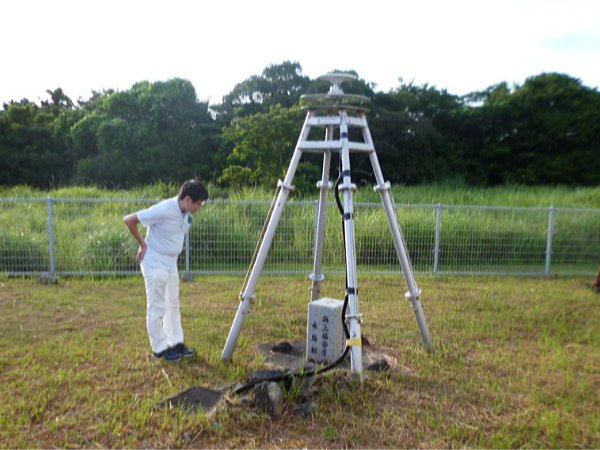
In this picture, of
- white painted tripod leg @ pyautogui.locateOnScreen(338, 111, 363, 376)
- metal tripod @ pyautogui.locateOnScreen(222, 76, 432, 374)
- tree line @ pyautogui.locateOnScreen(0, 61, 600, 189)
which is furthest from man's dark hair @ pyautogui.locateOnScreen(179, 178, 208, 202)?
tree line @ pyautogui.locateOnScreen(0, 61, 600, 189)

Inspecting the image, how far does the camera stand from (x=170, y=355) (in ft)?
14.0

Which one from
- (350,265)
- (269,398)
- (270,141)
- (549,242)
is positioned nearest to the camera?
(269,398)

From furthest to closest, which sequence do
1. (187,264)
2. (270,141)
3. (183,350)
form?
(270,141) → (187,264) → (183,350)

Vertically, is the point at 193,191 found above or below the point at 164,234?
above

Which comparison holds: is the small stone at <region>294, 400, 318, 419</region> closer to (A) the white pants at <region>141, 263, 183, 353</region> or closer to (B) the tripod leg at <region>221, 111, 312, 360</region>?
(B) the tripod leg at <region>221, 111, 312, 360</region>

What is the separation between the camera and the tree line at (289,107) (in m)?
22.1

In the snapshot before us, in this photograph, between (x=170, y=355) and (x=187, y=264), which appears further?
(x=187, y=264)

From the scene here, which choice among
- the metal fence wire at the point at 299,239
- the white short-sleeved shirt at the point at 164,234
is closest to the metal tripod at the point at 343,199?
the white short-sleeved shirt at the point at 164,234

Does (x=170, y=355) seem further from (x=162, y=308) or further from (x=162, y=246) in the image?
(x=162, y=246)

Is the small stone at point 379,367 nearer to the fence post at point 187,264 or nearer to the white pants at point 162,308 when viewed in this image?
the white pants at point 162,308

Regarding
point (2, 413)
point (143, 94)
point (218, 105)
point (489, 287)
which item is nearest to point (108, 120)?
point (143, 94)

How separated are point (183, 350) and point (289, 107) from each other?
1873cm

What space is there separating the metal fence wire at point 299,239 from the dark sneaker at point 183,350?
12.4ft

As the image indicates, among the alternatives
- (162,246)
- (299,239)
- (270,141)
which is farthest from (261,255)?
(270,141)
